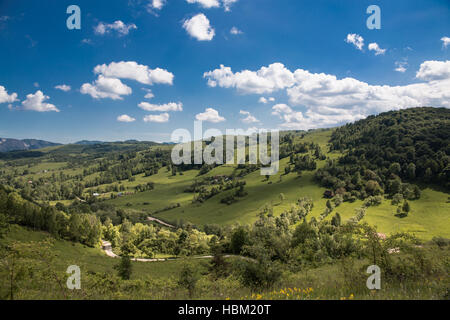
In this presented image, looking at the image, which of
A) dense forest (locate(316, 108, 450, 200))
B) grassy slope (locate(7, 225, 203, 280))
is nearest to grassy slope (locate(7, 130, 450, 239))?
dense forest (locate(316, 108, 450, 200))

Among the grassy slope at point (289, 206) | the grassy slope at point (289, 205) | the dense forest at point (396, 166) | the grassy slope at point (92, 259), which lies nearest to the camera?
the grassy slope at point (92, 259)

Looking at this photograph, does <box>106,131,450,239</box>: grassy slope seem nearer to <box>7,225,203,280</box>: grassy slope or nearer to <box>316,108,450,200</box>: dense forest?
<box>316,108,450,200</box>: dense forest

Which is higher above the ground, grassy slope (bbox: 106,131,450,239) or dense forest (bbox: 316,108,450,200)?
dense forest (bbox: 316,108,450,200)

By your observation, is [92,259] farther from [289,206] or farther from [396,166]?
[396,166]

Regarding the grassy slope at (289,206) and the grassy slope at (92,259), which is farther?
the grassy slope at (289,206)

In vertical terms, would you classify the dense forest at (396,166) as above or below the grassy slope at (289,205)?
above

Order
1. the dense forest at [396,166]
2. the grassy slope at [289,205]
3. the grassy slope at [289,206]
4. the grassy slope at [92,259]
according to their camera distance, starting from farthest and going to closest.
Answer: the dense forest at [396,166] → the grassy slope at [289,206] → the grassy slope at [289,205] → the grassy slope at [92,259]

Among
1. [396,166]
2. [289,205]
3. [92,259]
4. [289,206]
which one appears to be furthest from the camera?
[396,166]

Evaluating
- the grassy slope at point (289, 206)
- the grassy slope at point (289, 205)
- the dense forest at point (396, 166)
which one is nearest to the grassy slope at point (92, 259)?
the grassy slope at point (289, 206)

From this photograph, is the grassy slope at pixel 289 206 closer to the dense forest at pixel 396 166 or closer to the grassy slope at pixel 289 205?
the grassy slope at pixel 289 205

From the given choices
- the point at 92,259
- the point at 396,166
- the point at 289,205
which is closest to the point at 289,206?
the point at 289,205

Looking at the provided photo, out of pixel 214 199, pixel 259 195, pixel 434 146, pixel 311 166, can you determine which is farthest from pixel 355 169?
pixel 214 199
